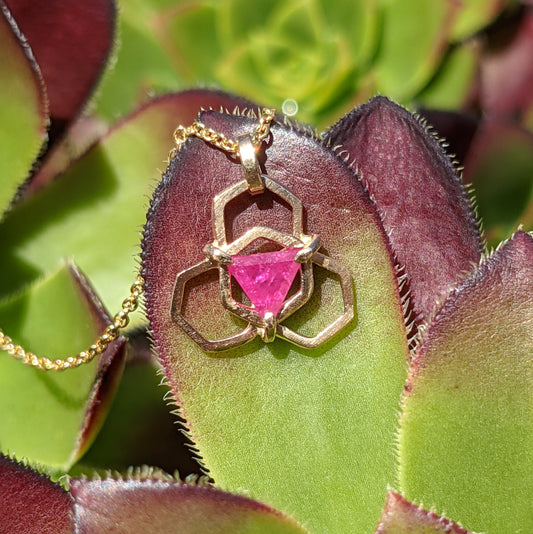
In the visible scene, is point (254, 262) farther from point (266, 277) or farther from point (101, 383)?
point (101, 383)

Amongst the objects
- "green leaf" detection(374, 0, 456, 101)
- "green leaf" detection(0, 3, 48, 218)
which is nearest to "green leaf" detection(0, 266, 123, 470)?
"green leaf" detection(0, 3, 48, 218)

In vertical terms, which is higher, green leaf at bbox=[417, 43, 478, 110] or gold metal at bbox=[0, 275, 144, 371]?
green leaf at bbox=[417, 43, 478, 110]

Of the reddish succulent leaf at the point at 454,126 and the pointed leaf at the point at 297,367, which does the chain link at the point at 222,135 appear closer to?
the pointed leaf at the point at 297,367

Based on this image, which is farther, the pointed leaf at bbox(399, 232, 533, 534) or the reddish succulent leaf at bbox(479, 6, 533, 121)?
the reddish succulent leaf at bbox(479, 6, 533, 121)

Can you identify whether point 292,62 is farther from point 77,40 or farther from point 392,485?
point 392,485

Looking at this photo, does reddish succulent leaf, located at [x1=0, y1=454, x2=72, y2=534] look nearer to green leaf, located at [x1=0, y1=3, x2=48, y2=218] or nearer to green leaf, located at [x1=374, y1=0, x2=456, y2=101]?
green leaf, located at [x1=0, y1=3, x2=48, y2=218]

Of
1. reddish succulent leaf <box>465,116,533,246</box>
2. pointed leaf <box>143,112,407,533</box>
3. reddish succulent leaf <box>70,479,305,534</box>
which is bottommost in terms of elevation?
reddish succulent leaf <box>70,479,305,534</box>
